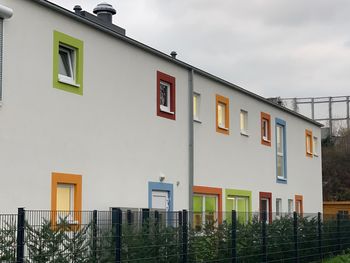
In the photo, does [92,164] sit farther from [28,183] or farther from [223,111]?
[223,111]

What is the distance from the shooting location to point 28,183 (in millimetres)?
13875

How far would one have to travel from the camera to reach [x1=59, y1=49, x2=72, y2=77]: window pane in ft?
50.7

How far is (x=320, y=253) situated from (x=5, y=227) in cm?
1184

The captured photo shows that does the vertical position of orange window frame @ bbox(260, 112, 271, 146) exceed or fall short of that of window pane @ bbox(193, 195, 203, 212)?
it exceeds it

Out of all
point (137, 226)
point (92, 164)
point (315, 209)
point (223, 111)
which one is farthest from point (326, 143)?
point (137, 226)

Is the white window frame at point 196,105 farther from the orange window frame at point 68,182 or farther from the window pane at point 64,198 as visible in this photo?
the window pane at point 64,198

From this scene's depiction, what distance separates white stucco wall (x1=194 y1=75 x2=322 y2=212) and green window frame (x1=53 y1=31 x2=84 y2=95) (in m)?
6.13

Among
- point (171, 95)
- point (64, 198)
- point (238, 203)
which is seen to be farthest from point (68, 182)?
point (238, 203)

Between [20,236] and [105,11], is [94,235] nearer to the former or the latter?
[20,236]

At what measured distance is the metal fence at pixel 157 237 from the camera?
9.39 meters

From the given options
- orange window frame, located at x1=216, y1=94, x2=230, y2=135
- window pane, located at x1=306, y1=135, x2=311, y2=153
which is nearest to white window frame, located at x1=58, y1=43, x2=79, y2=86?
orange window frame, located at x1=216, y1=94, x2=230, y2=135

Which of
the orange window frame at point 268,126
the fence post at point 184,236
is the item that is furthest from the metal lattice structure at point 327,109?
the fence post at point 184,236

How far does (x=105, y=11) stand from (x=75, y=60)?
17.1ft

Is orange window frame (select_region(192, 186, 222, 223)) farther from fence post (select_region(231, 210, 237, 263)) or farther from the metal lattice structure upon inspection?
the metal lattice structure
